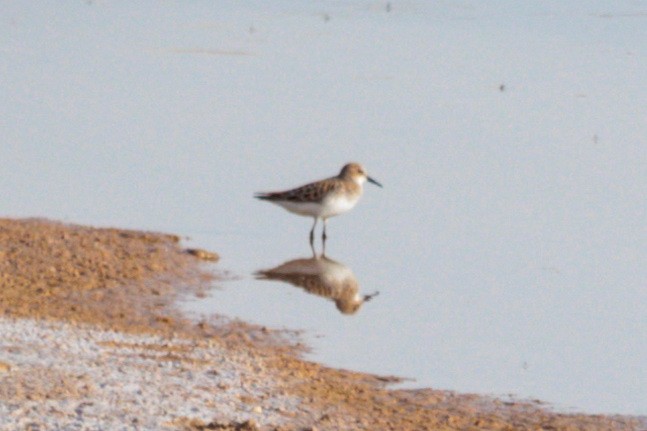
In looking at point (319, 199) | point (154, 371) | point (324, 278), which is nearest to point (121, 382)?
point (154, 371)

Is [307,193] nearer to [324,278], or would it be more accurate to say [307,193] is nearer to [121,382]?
[324,278]

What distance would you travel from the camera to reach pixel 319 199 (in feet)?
61.6

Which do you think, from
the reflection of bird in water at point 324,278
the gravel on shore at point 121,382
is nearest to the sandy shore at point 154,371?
the gravel on shore at point 121,382

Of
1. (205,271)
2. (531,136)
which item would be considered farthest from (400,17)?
(205,271)

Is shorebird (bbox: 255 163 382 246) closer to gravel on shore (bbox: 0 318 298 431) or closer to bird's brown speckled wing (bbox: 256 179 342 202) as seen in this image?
bird's brown speckled wing (bbox: 256 179 342 202)

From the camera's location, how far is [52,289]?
47.4ft

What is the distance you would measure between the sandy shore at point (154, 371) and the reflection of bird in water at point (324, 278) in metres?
0.89

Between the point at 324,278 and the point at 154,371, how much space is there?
5.46 metres

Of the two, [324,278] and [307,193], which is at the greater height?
[307,193]

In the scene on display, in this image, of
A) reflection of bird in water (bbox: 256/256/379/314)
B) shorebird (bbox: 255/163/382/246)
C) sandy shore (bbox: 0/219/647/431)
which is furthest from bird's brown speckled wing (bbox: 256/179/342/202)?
sandy shore (bbox: 0/219/647/431)

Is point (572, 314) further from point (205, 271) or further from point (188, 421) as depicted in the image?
point (188, 421)

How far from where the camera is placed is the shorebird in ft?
61.6

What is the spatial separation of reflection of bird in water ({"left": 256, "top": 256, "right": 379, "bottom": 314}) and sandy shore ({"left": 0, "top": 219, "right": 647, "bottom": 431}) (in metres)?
0.89

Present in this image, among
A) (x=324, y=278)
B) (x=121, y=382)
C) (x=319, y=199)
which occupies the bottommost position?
(x=121, y=382)
